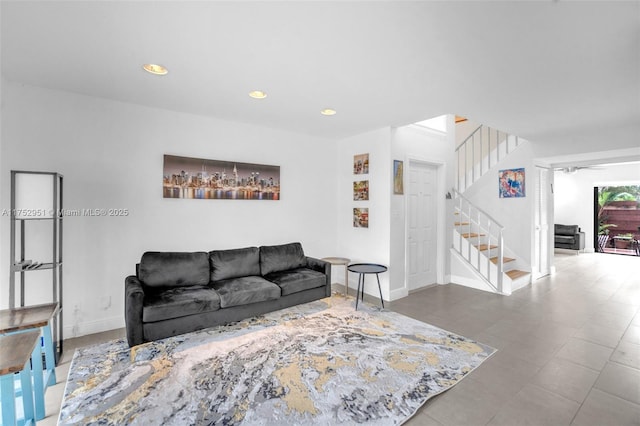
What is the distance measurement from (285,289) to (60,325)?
2.26m

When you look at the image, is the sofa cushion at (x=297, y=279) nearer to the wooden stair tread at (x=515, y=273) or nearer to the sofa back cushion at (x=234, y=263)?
the sofa back cushion at (x=234, y=263)

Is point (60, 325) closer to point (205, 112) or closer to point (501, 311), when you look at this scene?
point (205, 112)

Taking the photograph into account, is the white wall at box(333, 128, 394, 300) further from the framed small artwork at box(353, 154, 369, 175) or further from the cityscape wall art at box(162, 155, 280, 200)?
the cityscape wall art at box(162, 155, 280, 200)

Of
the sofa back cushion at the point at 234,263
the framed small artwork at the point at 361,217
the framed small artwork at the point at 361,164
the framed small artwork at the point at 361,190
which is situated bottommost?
the sofa back cushion at the point at 234,263

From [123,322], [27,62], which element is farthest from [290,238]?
[27,62]

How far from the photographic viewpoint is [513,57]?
2371 millimetres

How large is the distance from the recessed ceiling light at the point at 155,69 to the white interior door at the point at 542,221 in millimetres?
6411

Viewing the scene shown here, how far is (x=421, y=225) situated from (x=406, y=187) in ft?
2.75

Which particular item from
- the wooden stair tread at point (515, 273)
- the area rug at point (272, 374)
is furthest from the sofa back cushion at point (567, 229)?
the area rug at point (272, 374)

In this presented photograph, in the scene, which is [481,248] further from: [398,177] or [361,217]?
[361,217]

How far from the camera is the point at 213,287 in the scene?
346 centimetres

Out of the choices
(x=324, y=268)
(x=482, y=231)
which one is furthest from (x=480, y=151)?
(x=324, y=268)

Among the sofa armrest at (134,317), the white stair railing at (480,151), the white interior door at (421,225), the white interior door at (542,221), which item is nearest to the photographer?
the sofa armrest at (134,317)

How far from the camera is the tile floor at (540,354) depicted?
6.52ft
